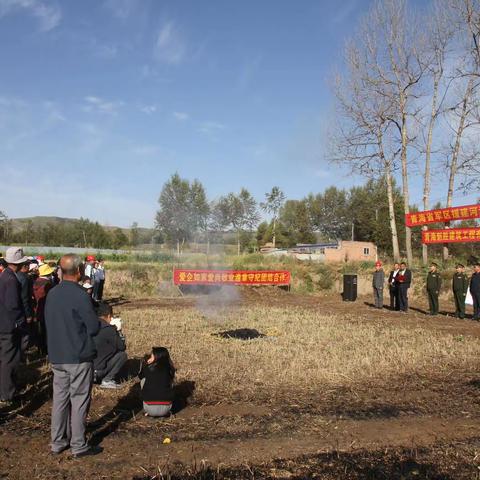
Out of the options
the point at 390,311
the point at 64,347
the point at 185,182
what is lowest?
the point at 390,311

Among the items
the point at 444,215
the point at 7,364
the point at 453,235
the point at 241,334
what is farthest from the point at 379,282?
the point at 7,364

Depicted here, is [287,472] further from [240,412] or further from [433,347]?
[433,347]

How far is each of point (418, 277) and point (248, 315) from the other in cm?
1360

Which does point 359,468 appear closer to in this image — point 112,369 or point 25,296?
point 112,369

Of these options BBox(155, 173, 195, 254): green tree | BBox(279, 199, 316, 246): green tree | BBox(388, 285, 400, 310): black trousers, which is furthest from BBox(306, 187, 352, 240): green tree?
BBox(388, 285, 400, 310): black trousers

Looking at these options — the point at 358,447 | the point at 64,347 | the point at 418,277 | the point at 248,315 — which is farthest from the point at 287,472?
the point at 418,277

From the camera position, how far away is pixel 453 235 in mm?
24031

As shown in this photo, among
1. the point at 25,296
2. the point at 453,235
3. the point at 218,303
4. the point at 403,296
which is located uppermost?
the point at 453,235

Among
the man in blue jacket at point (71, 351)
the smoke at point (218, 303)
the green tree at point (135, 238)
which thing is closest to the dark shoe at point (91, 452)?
the man in blue jacket at point (71, 351)

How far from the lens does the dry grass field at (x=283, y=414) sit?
14.5 feet

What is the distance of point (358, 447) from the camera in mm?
4910

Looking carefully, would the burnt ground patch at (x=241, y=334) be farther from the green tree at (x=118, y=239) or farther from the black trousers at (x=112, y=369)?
the green tree at (x=118, y=239)

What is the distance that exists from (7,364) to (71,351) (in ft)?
7.72

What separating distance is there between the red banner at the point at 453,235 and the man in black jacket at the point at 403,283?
7621mm
